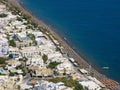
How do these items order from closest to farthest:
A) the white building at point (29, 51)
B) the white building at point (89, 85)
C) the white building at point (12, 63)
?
the white building at point (89, 85) → the white building at point (12, 63) → the white building at point (29, 51)

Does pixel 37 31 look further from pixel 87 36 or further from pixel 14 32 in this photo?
pixel 87 36

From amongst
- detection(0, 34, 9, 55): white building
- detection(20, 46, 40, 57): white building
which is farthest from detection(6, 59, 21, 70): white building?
detection(0, 34, 9, 55): white building

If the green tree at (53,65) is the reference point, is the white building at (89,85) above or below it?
below

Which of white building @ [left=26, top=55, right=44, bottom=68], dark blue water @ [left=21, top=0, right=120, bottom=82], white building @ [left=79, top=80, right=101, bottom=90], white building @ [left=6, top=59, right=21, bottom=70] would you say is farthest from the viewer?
dark blue water @ [left=21, top=0, right=120, bottom=82]

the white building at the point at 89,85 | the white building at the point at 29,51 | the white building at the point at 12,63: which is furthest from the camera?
the white building at the point at 29,51

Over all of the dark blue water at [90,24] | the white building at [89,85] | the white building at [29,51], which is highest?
the dark blue water at [90,24]

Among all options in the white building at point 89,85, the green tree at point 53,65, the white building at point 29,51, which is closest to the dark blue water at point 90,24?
the white building at point 89,85

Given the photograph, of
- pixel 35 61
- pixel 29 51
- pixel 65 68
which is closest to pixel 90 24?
pixel 29 51

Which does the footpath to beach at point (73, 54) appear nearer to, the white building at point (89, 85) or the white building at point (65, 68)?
the white building at point (89, 85)

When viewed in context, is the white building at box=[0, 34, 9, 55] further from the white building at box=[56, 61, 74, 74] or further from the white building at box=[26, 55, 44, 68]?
the white building at box=[56, 61, 74, 74]
